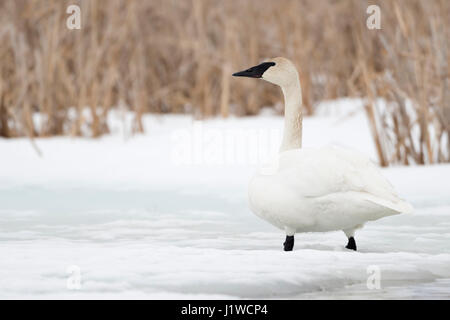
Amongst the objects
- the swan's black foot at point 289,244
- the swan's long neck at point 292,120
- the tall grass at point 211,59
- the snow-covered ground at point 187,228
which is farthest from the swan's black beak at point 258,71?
the tall grass at point 211,59

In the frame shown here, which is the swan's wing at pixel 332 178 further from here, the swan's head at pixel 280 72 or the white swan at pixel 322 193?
the swan's head at pixel 280 72

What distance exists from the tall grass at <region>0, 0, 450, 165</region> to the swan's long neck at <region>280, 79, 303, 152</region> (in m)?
2.08

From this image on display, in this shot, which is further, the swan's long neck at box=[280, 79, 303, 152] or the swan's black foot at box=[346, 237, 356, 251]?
the swan's long neck at box=[280, 79, 303, 152]

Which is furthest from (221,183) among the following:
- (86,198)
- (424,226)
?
(424,226)

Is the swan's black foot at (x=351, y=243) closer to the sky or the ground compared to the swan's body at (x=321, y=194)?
closer to the ground

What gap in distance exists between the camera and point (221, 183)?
7.04m

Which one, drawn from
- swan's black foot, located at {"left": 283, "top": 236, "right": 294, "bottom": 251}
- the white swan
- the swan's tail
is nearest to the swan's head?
the white swan

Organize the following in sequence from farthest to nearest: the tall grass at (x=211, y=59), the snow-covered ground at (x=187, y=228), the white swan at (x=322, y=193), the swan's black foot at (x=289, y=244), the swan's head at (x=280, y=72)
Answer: the tall grass at (x=211, y=59) → the swan's head at (x=280, y=72) → the swan's black foot at (x=289, y=244) → the white swan at (x=322, y=193) → the snow-covered ground at (x=187, y=228)

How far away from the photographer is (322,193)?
4.09m

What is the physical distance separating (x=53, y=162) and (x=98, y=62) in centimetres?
127

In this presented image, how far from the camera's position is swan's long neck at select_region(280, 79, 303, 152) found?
474 cm

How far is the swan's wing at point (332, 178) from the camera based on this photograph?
4078mm

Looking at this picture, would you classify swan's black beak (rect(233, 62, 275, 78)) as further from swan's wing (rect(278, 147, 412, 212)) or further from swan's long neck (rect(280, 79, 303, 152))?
swan's wing (rect(278, 147, 412, 212))

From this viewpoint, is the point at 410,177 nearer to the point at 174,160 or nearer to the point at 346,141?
the point at 346,141
